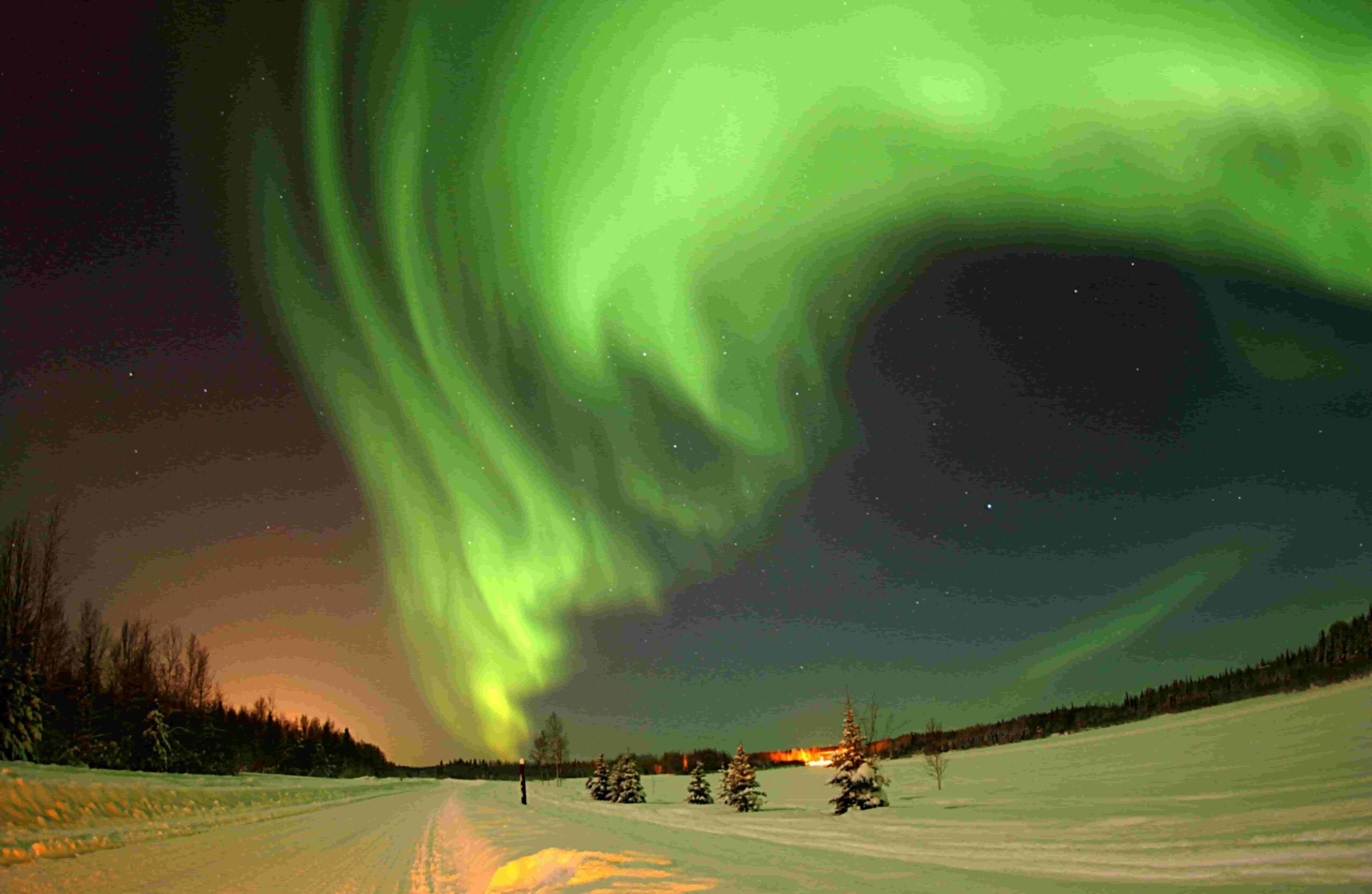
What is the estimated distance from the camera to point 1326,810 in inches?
602

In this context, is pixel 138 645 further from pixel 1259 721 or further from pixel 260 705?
pixel 1259 721

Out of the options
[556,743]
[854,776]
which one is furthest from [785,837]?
[556,743]

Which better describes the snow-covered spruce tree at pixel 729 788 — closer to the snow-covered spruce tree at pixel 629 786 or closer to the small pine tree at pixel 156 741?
the snow-covered spruce tree at pixel 629 786

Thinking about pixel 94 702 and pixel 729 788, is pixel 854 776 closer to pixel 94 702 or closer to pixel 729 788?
pixel 729 788

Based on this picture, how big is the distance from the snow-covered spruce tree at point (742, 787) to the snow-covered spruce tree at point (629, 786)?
15.9 meters

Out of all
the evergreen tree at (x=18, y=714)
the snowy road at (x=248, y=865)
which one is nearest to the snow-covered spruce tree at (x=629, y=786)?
the snowy road at (x=248, y=865)

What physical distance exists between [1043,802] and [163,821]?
30.7 m

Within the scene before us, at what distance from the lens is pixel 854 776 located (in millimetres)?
31734

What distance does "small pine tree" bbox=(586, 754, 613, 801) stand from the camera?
2242 inches

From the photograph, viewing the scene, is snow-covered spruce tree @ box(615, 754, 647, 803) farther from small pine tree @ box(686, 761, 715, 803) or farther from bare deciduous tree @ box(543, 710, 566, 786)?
bare deciduous tree @ box(543, 710, 566, 786)

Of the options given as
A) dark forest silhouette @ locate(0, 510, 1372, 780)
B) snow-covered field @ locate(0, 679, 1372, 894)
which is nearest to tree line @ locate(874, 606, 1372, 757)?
dark forest silhouette @ locate(0, 510, 1372, 780)

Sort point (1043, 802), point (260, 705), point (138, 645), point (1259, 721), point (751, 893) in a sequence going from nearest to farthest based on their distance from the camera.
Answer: point (751, 893) → point (1043, 802) → point (1259, 721) → point (138, 645) → point (260, 705)

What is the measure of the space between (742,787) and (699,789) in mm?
12027

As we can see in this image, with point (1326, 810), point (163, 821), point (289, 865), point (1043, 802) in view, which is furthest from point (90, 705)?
point (1326, 810)
